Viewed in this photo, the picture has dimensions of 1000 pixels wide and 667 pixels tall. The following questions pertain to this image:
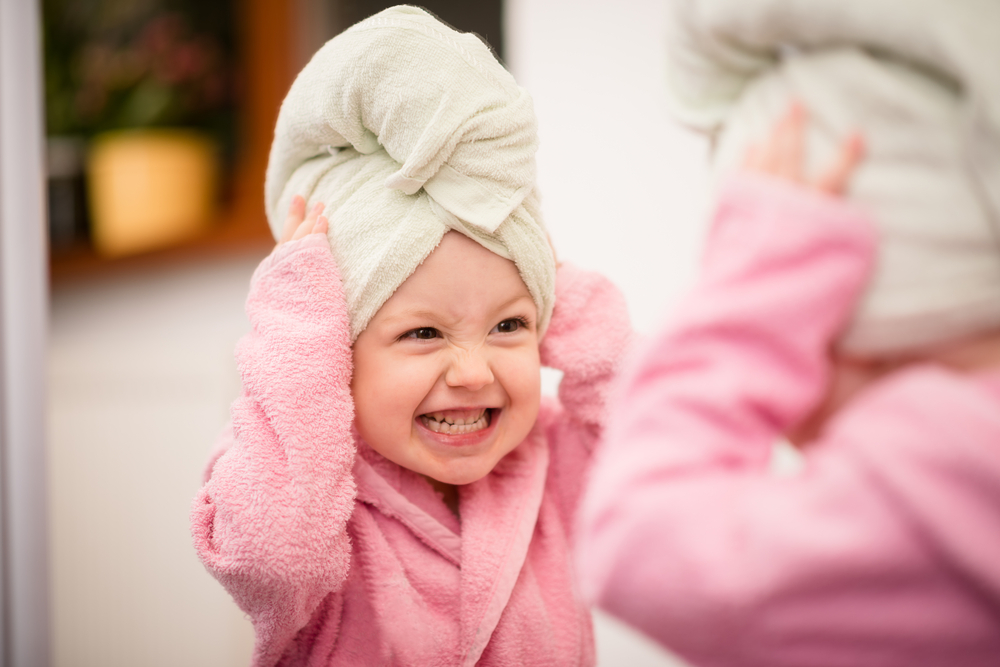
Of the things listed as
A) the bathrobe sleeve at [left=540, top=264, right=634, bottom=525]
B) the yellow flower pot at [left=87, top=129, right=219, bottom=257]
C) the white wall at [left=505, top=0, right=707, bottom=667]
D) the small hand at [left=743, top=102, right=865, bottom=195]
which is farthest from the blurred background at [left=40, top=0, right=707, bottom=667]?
the small hand at [left=743, top=102, right=865, bottom=195]

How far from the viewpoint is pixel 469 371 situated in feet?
2.45

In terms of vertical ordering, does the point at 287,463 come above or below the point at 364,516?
above

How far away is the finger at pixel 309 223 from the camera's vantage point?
2.50 feet

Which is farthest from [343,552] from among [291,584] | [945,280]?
[945,280]

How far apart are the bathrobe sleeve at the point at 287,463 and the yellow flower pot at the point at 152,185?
118 cm

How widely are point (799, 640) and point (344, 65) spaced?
1.88 feet

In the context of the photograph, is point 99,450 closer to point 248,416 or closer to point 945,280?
point 248,416

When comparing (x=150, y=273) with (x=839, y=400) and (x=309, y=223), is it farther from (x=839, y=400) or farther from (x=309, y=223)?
(x=839, y=400)

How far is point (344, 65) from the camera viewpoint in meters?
0.71

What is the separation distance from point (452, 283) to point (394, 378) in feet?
0.34

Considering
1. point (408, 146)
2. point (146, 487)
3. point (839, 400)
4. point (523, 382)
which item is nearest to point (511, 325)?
point (523, 382)

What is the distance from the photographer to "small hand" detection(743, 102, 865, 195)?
1.62 feet

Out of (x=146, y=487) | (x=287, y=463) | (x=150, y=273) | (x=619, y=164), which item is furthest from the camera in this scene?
(x=150, y=273)

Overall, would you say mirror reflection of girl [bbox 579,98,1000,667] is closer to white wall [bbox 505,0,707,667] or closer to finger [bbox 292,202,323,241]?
finger [bbox 292,202,323,241]
